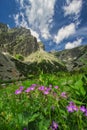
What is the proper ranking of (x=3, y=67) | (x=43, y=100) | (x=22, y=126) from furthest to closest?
(x=3, y=67)
(x=43, y=100)
(x=22, y=126)

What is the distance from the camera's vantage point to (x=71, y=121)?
3303 millimetres

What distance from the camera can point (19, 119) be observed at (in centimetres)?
300

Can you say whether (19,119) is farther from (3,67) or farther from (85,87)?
(3,67)

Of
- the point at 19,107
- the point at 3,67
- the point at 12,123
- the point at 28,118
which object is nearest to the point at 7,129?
the point at 12,123

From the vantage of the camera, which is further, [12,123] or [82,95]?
[82,95]

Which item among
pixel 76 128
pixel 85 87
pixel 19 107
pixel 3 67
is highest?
pixel 3 67

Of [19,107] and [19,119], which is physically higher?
[19,107]

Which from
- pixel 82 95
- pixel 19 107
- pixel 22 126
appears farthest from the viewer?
pixel 82 95

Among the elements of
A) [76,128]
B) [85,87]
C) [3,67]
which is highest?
[3,67]

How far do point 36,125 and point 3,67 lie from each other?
59456 millimetres

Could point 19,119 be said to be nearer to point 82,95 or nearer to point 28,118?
point 28,118

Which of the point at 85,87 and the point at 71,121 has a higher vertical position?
the point at 85,87

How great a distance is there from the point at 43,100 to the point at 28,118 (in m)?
0.90

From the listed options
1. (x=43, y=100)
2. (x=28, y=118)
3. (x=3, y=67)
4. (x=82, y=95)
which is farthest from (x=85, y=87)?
(x=3, y=67)
